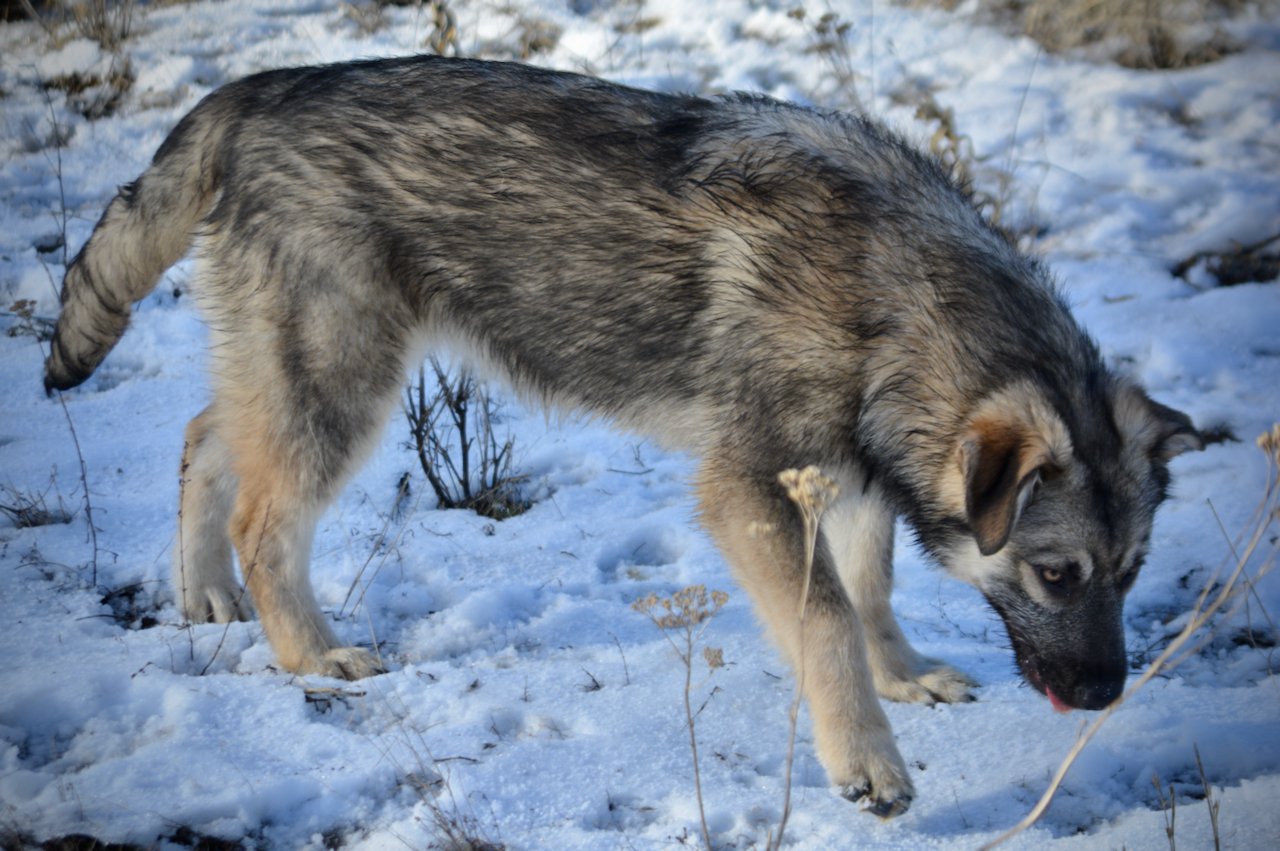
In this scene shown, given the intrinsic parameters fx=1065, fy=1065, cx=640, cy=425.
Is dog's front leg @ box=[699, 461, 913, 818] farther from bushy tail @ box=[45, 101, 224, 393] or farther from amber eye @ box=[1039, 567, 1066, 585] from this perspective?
bushy tail @ box=[45, 101, 224, 393]

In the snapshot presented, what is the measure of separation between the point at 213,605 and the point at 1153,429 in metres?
3.23

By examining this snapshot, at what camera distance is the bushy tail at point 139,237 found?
12.5 ft

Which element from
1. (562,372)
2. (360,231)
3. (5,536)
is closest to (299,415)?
(360,231)

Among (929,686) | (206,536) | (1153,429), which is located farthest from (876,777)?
(206,536)

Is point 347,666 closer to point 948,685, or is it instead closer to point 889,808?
point 889,808

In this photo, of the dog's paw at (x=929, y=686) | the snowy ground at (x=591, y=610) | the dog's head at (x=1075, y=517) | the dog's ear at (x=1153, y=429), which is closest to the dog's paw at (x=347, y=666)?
the snowy ground at (x=591, y=610)

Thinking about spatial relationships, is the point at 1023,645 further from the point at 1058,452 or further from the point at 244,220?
the point at 244,220

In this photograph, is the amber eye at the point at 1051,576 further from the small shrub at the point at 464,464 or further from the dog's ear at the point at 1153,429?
the small shrub at the point at 464,464

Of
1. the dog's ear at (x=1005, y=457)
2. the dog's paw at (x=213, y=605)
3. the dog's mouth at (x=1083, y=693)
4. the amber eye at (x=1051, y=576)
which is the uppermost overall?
the dog's ear at (x=1005, y=457)

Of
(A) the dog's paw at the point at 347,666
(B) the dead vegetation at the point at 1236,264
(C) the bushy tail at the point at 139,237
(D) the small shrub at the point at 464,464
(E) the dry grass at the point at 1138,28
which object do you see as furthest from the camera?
(E) the dry grass at the point at 1138,28

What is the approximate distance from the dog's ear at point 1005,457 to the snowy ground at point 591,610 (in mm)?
797

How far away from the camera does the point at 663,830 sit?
2715 millimetres

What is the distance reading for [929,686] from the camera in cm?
360

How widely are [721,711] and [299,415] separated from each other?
5.60ft
